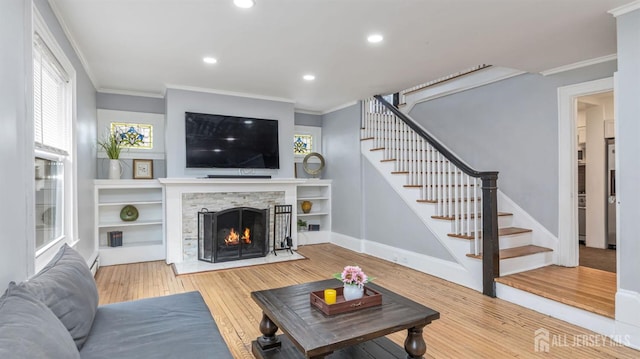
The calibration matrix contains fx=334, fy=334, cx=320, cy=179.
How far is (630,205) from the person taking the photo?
8.29 feet

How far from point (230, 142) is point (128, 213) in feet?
6.03

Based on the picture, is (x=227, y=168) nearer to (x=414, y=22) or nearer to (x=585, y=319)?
(x=414, y=22)

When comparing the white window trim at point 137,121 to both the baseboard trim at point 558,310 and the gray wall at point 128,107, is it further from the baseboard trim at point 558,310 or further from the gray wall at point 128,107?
the baseboard trim at point 558,310

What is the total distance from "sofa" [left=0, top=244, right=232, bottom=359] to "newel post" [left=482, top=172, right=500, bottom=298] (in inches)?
112

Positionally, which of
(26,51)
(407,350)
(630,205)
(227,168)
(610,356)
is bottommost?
(610,356)

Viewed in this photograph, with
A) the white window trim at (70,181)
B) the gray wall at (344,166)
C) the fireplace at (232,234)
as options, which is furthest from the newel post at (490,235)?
the white window trim at (70,181)

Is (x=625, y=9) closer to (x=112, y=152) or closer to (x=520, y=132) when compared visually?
(x=520, y=132)

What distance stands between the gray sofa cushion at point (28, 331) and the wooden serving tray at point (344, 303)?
3.94ft

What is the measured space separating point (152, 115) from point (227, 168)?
1.47m

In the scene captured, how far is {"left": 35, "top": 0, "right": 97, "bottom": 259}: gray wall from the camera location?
3.48 m

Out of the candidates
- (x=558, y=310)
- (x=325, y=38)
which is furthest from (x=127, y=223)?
(x=558, y=310)

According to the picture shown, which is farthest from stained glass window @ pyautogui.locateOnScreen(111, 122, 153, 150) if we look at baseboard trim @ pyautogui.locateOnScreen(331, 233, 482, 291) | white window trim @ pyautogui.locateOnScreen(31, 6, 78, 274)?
baseboard trim @ pyautogui.locateOnScreen(331, 233, 482, 291)

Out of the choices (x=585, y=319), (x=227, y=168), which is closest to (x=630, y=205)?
(x=585, y=319)

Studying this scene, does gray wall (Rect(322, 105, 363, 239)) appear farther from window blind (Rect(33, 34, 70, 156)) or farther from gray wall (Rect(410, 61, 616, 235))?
window blind (Rect(33, 34, 70, 156))
